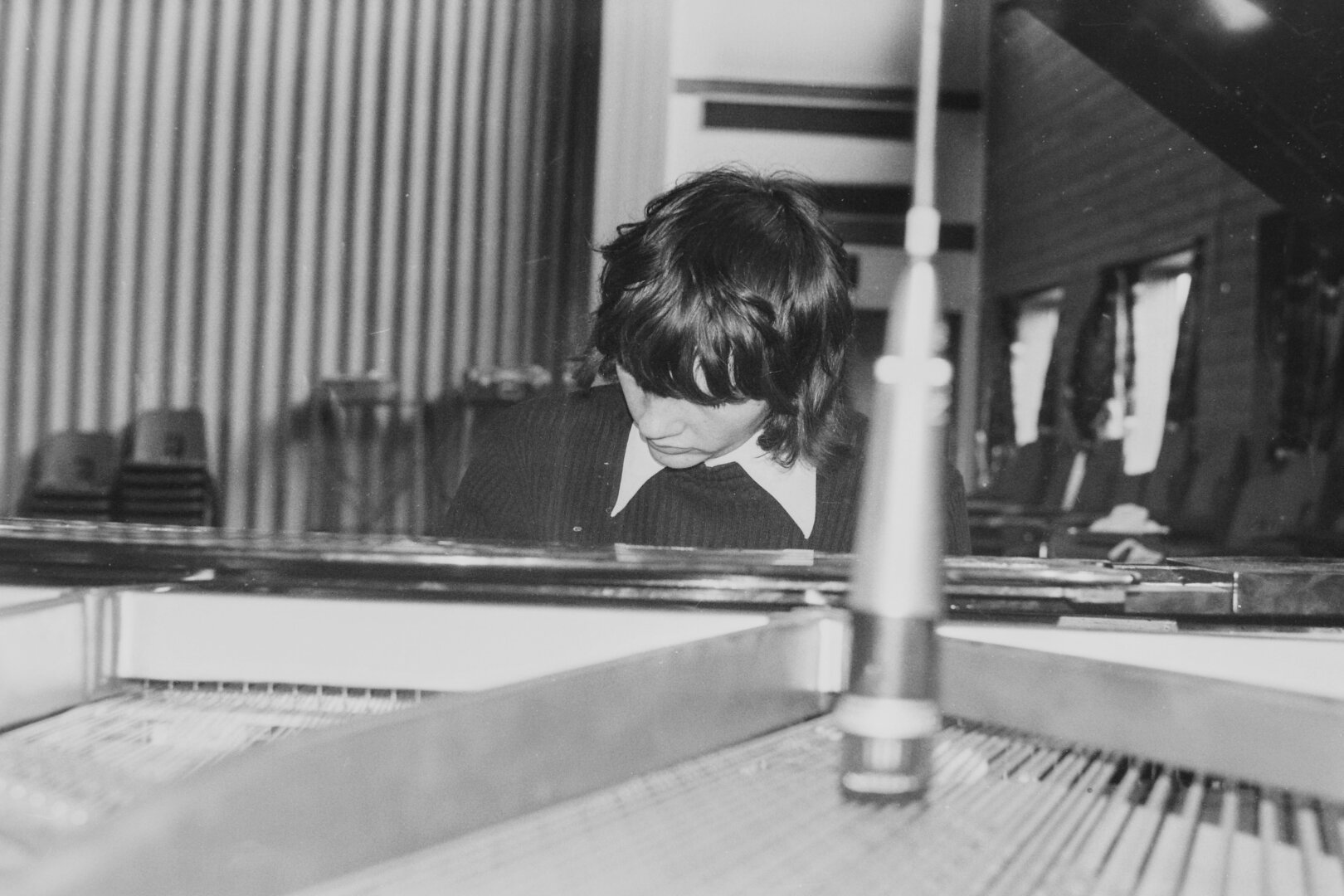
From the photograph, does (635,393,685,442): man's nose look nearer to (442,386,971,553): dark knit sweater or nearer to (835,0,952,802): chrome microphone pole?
(442,386,971,553): dark knit sweater

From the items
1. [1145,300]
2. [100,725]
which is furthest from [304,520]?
[100,725]

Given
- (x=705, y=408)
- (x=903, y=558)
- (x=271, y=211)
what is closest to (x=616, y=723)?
(x=903, y=558)

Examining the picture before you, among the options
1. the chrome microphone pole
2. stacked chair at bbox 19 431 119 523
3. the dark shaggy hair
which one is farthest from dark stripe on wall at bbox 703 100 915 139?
the chrome microphone pole

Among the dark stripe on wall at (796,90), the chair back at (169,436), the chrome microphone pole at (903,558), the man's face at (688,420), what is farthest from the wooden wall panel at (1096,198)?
the chrome microphone pole at (903,558)

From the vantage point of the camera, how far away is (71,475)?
6.39 metres

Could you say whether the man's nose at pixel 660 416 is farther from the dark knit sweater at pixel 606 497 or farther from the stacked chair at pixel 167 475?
the stacked chair at pixel 167 475

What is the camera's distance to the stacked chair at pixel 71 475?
20.5ft

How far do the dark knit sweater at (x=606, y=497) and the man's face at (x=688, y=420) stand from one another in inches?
5.0

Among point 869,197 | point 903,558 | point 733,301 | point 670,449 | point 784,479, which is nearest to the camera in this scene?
point 903,558

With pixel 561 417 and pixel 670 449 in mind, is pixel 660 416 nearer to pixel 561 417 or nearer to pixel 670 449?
pixel 670 449

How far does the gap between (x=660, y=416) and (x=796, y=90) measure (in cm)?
565

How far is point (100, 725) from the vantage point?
0.81 meters

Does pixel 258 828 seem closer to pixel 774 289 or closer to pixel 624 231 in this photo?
pixel 774 289

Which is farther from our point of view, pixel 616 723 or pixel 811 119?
pixel 811 119
